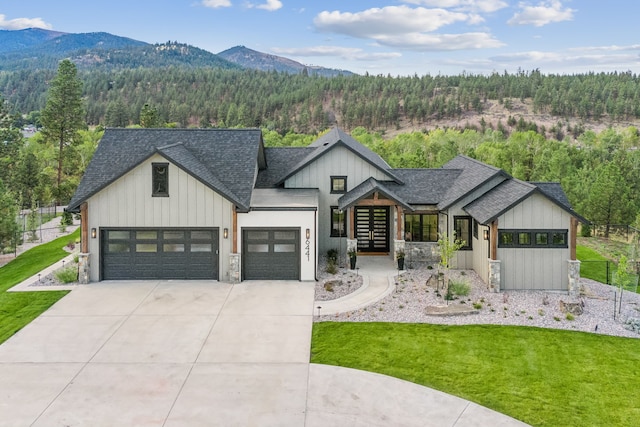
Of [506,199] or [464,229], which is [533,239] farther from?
[464,229]

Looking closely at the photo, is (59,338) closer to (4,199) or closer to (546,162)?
(4,199)

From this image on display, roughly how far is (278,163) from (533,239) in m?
13.0

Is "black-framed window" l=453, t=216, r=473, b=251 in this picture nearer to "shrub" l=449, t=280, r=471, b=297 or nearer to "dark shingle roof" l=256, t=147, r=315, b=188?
"shrub" l=449, t=280, r=471, b=297

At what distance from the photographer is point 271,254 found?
17906 millimetres

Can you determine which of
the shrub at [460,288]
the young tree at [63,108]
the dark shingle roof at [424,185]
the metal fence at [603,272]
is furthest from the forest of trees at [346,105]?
the shrub at [460,288]

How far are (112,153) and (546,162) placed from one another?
118 feet

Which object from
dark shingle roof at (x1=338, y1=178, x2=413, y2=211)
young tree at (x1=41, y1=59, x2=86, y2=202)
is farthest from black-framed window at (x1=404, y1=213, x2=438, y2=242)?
young tree at (x1=41, y1=59, x2=86, y2=202)

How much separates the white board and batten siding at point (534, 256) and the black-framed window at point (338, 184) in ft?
25.0

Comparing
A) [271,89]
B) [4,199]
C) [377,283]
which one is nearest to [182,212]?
[377,283]

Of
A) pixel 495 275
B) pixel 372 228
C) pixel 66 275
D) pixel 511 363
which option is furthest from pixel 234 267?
pixel 511 363

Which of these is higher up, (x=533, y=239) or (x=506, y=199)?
(x=506, y=199)

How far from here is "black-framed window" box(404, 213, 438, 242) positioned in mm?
20781

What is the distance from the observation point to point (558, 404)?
372 inches

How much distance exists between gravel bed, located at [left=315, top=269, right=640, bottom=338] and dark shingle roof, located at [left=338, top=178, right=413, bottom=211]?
3767 millimetres
